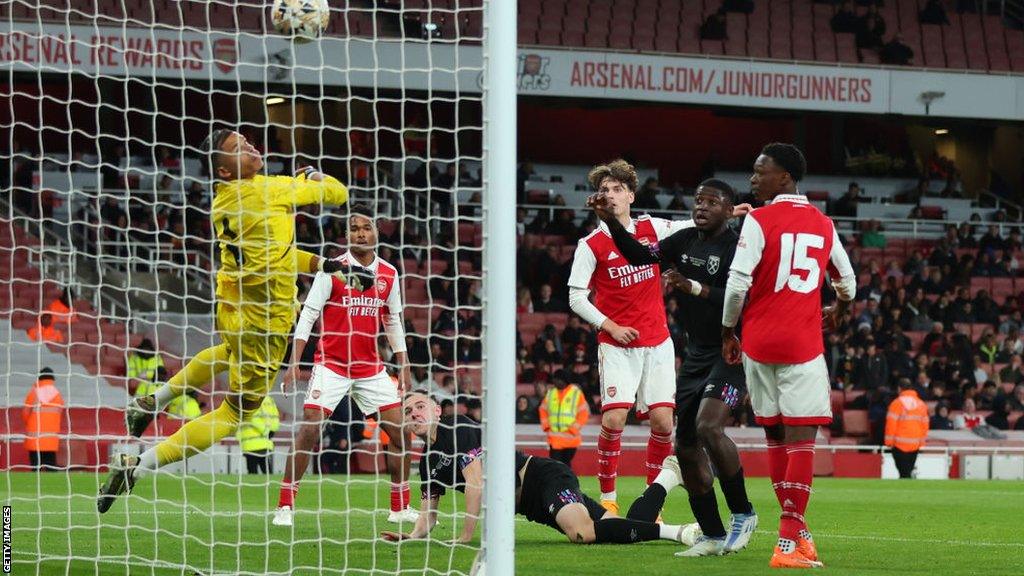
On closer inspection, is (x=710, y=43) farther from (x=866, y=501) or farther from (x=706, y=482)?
(x=706, y=482)

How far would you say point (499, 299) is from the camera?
5.38 m

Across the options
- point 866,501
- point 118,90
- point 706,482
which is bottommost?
point 866,501

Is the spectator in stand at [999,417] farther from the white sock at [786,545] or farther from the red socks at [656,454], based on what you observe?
the white sock at [786,545]

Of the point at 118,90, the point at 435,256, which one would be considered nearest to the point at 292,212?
the point at 435,256

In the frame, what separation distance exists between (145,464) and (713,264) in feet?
10.2

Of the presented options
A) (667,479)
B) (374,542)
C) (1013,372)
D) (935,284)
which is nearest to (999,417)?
(1013,372)

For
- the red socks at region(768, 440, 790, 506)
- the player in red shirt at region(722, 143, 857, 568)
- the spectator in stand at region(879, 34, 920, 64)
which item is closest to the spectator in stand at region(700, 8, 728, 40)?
the spectator in stand at region(879, 34, 920, 64)

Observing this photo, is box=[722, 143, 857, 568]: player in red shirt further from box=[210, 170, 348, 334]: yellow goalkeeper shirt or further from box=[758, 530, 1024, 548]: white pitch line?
box=[210, 170, 348, 334]: yellow goalkeeper shirt

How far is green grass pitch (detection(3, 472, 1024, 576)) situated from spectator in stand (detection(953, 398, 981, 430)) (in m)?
8.88

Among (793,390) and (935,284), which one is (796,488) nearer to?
(793,390)

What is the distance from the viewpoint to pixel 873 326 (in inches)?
911

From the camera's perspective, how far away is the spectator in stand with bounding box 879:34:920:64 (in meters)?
26.6

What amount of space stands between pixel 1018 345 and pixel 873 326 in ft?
8.10

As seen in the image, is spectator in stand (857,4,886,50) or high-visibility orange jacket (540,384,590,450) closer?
high-visibility orange jacket (540,384,590,450)
